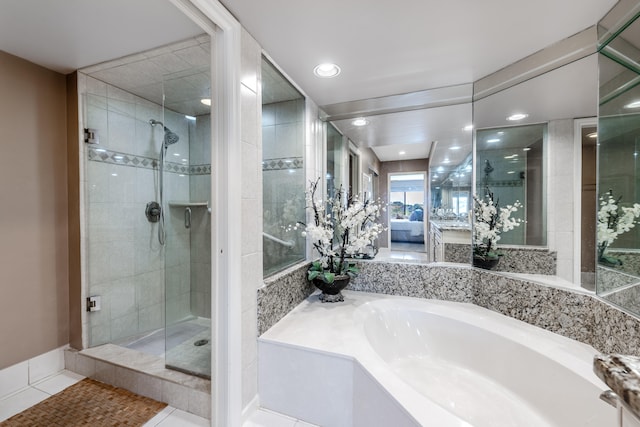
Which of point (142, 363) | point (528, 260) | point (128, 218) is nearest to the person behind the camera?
point (142, 363)

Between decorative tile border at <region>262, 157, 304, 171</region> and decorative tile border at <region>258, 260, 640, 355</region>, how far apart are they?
0.77 meters

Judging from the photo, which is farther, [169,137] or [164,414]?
[169,137]

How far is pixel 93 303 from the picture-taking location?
77.0 inches

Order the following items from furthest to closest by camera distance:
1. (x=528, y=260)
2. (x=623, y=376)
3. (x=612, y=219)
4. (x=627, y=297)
Result: 1. (x=528, y=260)
2. (x=612, y=219)
3. (x=627, y=297)
4. (x=623, y=376)

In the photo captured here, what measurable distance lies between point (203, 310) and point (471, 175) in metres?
2.23

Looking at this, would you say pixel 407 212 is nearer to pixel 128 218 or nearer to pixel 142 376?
pixel 142 376

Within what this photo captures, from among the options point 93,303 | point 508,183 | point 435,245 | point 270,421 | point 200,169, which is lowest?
point 270,421

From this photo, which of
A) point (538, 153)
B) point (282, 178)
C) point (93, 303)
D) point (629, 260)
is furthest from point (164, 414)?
point (538, 153)

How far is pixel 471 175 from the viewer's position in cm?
205

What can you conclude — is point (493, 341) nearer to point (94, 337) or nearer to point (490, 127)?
point (490, 127)

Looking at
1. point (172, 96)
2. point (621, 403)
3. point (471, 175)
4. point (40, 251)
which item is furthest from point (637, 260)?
point (40, 251)

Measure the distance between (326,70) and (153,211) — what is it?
76.3 inches

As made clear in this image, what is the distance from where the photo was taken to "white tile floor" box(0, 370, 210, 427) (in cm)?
141

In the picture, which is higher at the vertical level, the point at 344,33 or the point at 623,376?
the point at 344,33
